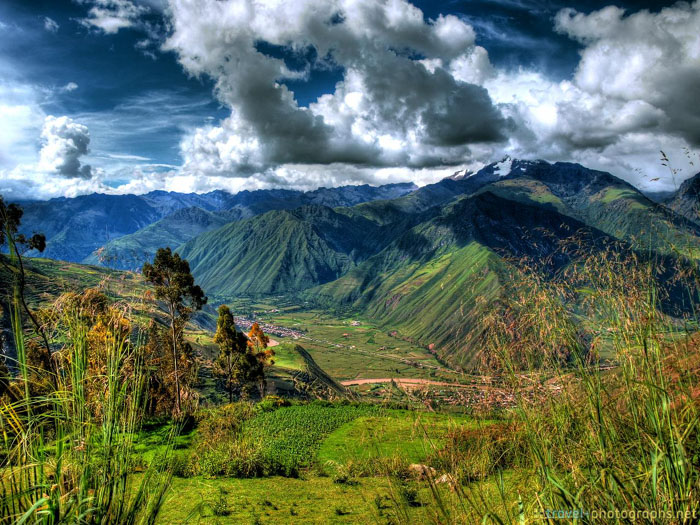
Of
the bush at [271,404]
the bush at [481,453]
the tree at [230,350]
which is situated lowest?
the bush at [271,404]

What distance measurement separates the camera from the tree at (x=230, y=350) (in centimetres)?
3688

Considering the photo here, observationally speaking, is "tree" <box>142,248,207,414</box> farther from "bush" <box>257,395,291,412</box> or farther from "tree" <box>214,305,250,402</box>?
"bush" <box>257,395,291,412</box>

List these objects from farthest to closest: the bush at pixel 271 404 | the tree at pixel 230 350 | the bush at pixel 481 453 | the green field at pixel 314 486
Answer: the tree at pixel 230 350
the bush at pixel 271 404
the green field at pixel 314 486
the bush at pixel 481 453

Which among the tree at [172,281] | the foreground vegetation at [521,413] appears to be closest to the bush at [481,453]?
the foreground vegetation at [521,413]

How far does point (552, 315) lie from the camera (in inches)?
170

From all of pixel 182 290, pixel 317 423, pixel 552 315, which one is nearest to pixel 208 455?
pixel 317 423

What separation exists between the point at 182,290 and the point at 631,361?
30.9 meters

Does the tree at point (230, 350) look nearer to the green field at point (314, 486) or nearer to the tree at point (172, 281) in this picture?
the tree at point (172, 281)

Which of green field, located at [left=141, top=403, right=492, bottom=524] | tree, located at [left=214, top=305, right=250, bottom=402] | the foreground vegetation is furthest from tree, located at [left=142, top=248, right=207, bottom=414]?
the foreground vegetation

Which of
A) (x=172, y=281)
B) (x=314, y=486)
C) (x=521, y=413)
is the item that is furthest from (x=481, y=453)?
(x=172, y=281)

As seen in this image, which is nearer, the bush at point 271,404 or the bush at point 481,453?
the bush at point 481,453

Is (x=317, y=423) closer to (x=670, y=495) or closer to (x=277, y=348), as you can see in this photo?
(x=670, y=495)

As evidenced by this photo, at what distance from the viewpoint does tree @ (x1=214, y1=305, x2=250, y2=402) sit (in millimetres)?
36875

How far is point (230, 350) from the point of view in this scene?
1478 inches
